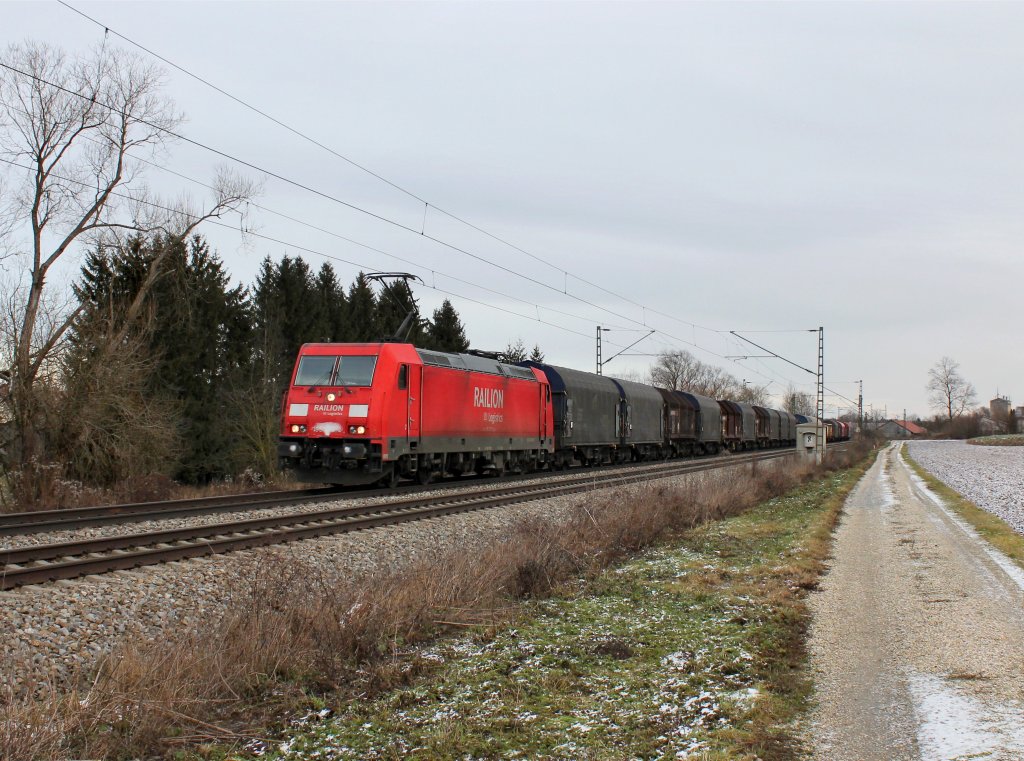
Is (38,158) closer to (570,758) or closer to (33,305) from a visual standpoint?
(33,305)

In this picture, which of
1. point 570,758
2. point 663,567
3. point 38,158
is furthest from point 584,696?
point 38,158

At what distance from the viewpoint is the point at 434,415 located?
21.0 m

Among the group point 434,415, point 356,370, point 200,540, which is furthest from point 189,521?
point 434,415

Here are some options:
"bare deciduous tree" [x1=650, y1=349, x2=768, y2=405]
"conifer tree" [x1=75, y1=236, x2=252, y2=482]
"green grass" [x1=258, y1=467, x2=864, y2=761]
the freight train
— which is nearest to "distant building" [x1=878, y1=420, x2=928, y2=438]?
"bare deciduous tree" [x1=650, y1=349, x2=768, y2=405]

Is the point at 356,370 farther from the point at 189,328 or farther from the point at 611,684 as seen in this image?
the point at 189,328

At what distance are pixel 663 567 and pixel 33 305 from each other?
1969 centimetres

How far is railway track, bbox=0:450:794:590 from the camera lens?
29.8 ft

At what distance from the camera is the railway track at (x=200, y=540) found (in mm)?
9086

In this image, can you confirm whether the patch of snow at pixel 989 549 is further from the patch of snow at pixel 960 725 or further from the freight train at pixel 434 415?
the freight train at pixel 434 415

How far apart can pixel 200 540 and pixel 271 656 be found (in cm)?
581

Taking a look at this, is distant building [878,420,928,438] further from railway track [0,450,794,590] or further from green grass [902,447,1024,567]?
railway track [0,450,794,590]

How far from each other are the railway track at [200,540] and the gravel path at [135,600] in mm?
Result: 239

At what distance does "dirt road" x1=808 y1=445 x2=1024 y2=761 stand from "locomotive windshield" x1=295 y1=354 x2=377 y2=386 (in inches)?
414

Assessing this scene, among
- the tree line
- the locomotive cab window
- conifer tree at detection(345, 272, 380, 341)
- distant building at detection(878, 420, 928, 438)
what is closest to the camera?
the locomotive cab window
